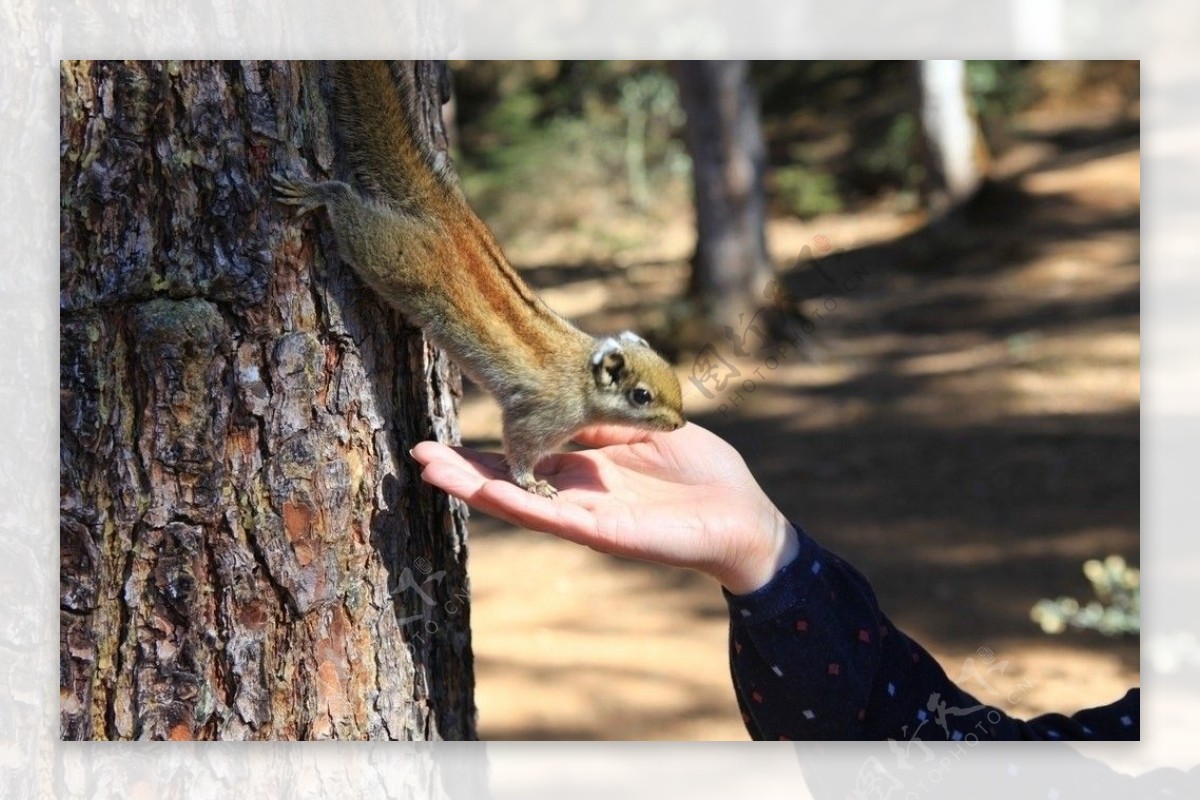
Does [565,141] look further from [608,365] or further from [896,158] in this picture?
[608,365]

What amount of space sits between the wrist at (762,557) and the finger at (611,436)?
0.92ft

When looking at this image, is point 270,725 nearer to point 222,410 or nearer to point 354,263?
point 222,410

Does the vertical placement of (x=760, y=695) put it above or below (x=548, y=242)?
below

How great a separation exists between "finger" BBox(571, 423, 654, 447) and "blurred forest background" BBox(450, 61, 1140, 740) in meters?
1.00

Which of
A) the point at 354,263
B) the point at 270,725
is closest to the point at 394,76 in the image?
the point at 354,263

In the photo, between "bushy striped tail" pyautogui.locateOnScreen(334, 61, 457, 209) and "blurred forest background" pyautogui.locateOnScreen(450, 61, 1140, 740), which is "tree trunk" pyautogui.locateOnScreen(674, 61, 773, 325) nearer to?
"blurred forest background" pyautogui.locateOnScreen(450, 61, 1140, 740)

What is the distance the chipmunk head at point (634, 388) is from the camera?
1.83 meters

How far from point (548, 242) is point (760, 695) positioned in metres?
5.07

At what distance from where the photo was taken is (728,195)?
545 centimetres

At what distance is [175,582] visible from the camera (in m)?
1.57

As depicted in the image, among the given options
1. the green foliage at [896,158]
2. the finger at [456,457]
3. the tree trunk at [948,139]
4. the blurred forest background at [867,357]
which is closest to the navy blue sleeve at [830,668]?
the finger at [456,457]

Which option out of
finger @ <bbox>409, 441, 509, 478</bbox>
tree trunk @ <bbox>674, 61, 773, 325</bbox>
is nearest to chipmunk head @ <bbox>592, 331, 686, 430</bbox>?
finger @ <bbox>409, 441, 509, 478</bbox>

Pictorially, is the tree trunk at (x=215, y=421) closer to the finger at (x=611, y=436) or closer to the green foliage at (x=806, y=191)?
the finger at (x=611, y=436)

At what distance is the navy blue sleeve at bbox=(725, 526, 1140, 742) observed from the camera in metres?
1.74
